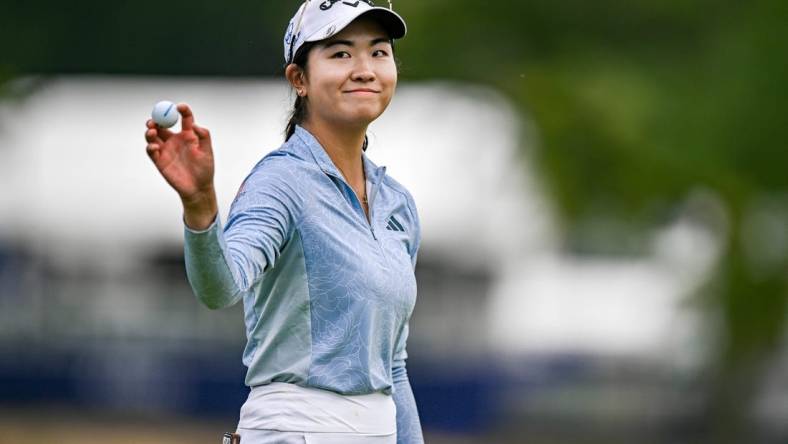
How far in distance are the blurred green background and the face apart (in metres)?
7.53

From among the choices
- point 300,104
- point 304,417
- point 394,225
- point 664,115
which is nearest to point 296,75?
A: point 300,104

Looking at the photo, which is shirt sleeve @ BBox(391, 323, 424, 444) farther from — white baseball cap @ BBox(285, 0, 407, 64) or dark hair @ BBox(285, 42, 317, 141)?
white baseball cap @ BBox(285, 0, 407, 64)

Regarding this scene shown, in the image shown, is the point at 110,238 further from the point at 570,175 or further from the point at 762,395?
the point at 762,395

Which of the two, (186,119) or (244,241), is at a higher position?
(186,119)

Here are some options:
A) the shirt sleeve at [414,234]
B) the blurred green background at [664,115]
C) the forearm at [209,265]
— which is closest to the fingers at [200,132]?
the forearm at [209,265]

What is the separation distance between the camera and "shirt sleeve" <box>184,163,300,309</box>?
9.52 feet

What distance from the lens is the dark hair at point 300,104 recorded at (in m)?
3.58

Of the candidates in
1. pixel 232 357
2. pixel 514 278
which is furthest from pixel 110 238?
pixel 514 278

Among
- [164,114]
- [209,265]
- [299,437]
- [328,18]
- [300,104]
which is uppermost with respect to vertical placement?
[328,18]

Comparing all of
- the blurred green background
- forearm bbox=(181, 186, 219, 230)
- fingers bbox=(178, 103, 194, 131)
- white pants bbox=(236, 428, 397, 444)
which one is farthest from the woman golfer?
the blurred green background

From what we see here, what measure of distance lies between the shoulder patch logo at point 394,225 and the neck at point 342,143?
11 centimetres

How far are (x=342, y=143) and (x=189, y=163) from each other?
77 cm

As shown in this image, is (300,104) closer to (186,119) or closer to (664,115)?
(186,119)

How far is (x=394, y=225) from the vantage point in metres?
3.66
